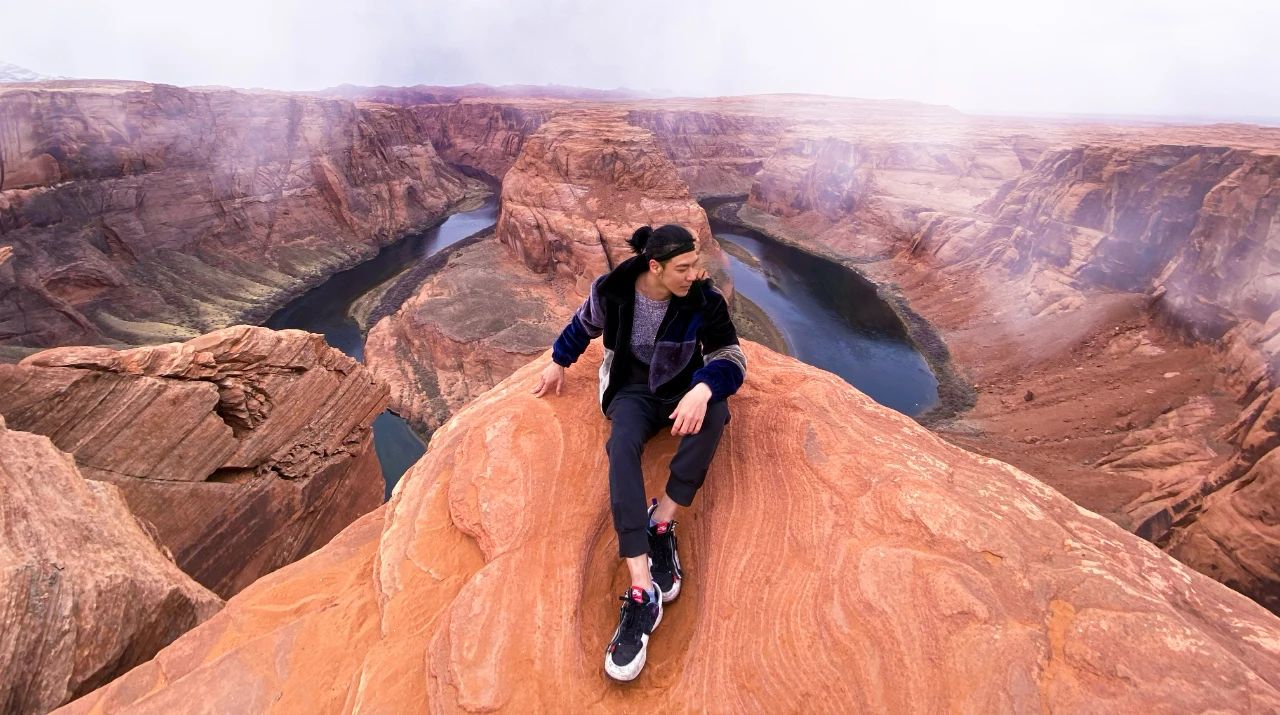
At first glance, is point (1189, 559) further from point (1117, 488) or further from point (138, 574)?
point (138, 574)

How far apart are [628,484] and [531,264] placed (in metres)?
37.8

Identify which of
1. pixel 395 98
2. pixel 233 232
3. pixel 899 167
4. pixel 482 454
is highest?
pixel 395 98

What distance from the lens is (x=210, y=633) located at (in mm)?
4945

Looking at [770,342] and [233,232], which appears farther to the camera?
[233,232]

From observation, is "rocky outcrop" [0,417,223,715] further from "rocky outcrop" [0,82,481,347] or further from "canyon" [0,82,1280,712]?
"rocky outcrop" [0,82,481,347]

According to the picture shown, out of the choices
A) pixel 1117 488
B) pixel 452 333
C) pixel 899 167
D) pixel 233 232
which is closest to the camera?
pixel 1117 488

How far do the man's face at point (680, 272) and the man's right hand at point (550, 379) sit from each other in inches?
75.7

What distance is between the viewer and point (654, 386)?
5.11 metres

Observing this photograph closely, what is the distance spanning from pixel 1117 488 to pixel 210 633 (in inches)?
1010

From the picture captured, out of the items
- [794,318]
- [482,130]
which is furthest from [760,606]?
[482,130]

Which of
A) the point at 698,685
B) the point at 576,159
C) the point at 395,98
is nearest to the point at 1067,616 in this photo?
the point at 698,685

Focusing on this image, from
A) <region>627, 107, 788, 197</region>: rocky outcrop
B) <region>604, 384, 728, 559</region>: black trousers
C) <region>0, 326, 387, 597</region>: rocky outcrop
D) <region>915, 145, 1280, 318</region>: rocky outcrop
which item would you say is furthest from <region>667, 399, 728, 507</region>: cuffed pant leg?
<region>627, 107, 788, 197</region>: rocky outcrop

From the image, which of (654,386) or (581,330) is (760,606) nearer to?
(654,386)

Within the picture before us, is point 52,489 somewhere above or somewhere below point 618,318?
below
